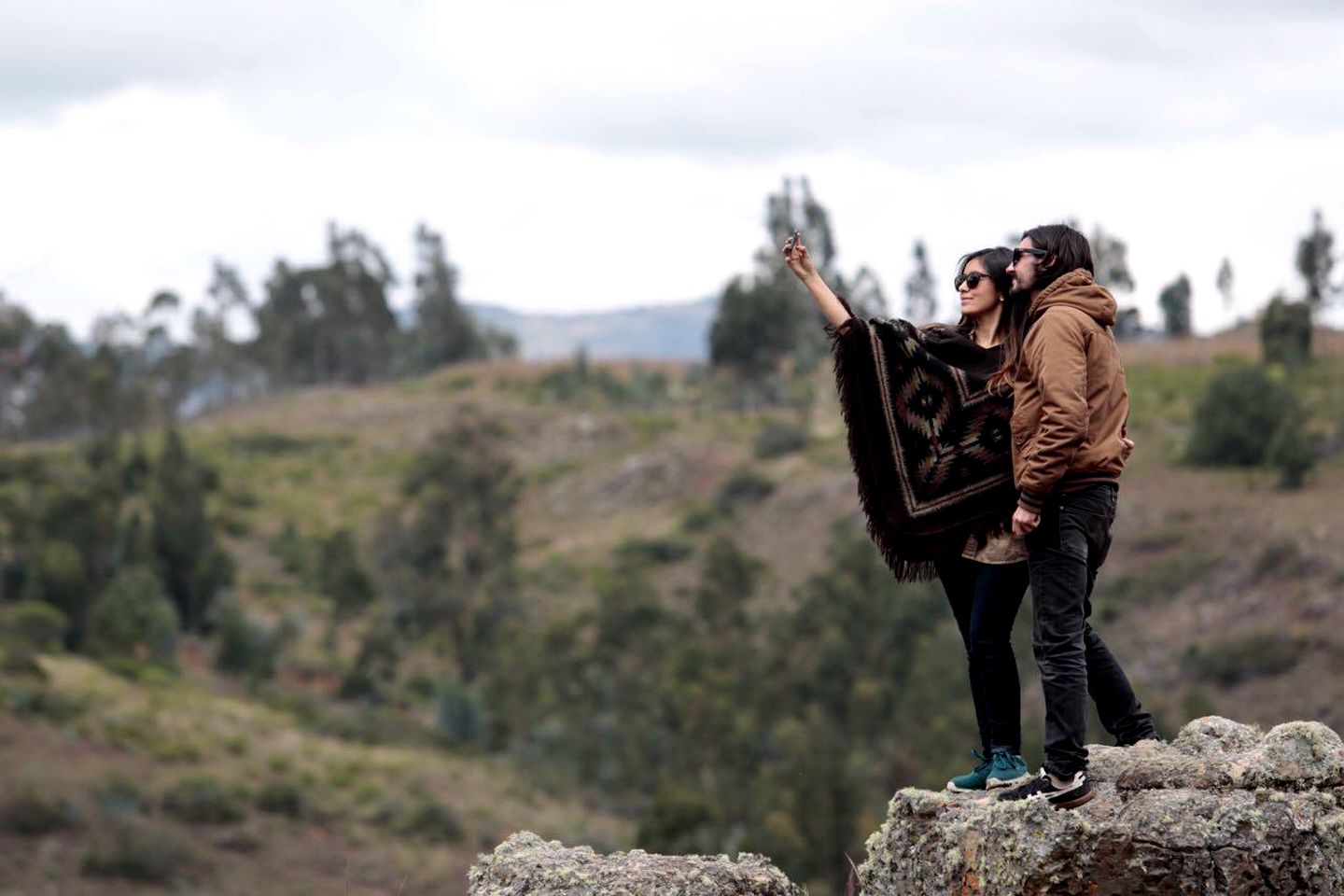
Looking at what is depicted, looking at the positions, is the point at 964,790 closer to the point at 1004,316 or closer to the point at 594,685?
the point at 1004,316

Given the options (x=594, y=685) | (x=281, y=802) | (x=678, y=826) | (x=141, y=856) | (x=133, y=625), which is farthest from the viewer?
(x=133, y=625)

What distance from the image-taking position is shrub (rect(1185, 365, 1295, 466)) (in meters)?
49.9

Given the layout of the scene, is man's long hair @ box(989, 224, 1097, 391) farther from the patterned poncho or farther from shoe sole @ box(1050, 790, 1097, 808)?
shoe sole @ box(1050, 790, 1097, 808)

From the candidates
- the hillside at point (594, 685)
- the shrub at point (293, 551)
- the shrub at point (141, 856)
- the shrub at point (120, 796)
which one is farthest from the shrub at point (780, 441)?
the shrub at point (141, 856)

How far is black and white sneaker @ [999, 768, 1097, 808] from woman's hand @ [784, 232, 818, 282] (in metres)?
1.57

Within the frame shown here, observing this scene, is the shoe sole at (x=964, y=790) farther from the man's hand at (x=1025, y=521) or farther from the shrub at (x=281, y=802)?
the shrub at (x=281, y=802)

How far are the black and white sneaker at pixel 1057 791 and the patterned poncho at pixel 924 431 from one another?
2.65 feet

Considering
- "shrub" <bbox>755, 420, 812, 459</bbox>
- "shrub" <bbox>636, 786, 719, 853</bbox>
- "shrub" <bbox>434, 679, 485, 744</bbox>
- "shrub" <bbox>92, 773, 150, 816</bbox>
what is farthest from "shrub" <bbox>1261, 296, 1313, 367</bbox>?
"shrub" <bbox>92, 773, 150, 816</bbox>

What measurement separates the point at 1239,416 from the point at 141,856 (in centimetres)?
3325

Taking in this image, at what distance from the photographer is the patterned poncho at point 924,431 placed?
16.4ft

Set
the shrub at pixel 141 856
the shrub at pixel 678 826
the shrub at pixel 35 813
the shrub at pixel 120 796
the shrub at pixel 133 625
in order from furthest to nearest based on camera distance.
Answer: the shrub at pixel 133 625
the shrub at pixel 120 796
the shrub at pixel 35 813
the shrub at pixel 141 856
the shrub at pixel 678 826

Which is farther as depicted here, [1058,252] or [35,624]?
[35,624]

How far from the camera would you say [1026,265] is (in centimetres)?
488

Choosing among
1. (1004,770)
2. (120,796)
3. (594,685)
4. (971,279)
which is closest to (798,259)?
(971,279)
